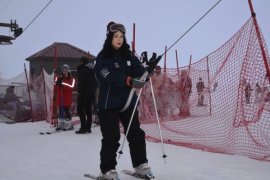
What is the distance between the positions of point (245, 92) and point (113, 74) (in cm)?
307

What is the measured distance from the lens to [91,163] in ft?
16.0

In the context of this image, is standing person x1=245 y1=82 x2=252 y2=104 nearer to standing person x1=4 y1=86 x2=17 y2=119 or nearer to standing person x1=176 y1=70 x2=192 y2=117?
standing person x1=176 y1=70 x2=192 y2=117

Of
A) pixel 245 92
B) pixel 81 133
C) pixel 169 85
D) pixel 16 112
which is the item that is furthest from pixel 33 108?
Answer: pixel 245 92

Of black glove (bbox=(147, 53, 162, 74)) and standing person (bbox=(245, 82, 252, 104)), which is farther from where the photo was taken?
standing person (bbox=(245, 82, 252, 104))

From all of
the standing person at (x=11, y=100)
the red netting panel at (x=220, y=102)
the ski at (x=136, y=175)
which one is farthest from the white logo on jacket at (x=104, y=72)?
the standing person at (x=11, y=100)

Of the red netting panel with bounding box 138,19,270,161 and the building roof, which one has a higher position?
the building roof

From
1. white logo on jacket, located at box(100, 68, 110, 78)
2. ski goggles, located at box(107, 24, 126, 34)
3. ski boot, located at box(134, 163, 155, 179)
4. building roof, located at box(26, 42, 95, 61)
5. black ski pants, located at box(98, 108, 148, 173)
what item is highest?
building roof, located at box(26, 42, 95, 61)

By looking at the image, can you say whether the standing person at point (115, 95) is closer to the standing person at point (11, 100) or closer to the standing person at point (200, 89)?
the standing person at point (200, 89)

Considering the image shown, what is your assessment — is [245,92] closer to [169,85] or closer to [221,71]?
[221,71]

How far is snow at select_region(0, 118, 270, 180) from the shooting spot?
419 cm

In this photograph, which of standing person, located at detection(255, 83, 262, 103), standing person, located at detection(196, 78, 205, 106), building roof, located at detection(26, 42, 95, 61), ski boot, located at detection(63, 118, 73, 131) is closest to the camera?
standing person, located at detection(255, 83, 262, 103)

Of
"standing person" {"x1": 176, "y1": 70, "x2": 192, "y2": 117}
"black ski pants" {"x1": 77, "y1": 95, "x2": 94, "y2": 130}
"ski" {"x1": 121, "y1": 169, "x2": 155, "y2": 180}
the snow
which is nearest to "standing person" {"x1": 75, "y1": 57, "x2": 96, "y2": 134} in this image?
"black ski pants" {"x1": 77, "y1": 95, "x2": 94, "y2": 130}

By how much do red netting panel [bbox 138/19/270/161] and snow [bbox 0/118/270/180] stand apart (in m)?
0.54

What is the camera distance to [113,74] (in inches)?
146
